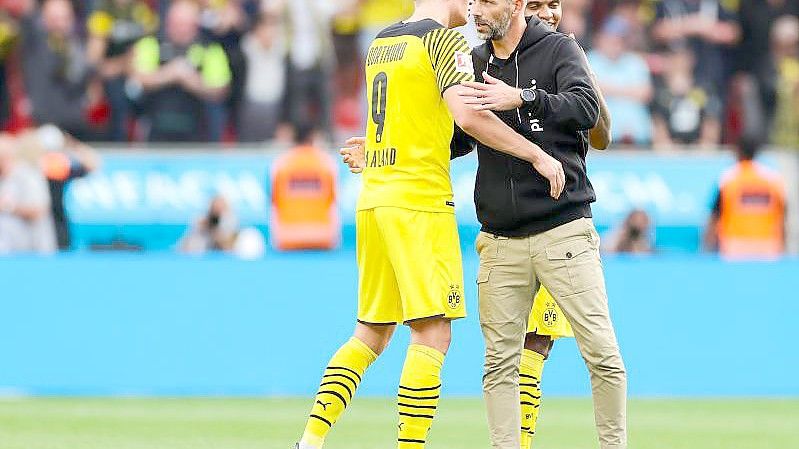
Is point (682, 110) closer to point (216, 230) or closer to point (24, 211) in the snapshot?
point (216, 230)

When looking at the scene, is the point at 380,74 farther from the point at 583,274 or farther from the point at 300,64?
the point at 300,64

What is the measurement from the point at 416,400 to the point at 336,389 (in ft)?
1.55

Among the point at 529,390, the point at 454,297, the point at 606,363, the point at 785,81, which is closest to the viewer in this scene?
the point at 606,363

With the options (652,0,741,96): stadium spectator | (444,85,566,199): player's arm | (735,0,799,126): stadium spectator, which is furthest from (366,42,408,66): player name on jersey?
(735,0,799,126): stadium spectator

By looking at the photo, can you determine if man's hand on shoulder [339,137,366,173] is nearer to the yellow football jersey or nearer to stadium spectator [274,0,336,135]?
the yellow football jersey

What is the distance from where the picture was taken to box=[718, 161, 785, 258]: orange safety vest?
15609mm

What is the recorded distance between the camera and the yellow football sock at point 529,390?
321 inches

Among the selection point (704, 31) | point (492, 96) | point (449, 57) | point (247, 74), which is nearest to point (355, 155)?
point (449, 57)

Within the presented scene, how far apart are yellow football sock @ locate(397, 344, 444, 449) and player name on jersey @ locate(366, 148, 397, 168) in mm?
891

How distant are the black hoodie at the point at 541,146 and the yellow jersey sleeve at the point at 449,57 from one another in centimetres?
31

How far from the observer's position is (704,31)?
18203 mm

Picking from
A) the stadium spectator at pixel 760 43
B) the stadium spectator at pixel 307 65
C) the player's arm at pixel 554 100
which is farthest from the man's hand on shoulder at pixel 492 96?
the stadium spectator at pixel 760 43

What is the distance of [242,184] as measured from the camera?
1662 centimetres

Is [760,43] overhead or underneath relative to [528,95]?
underneath
